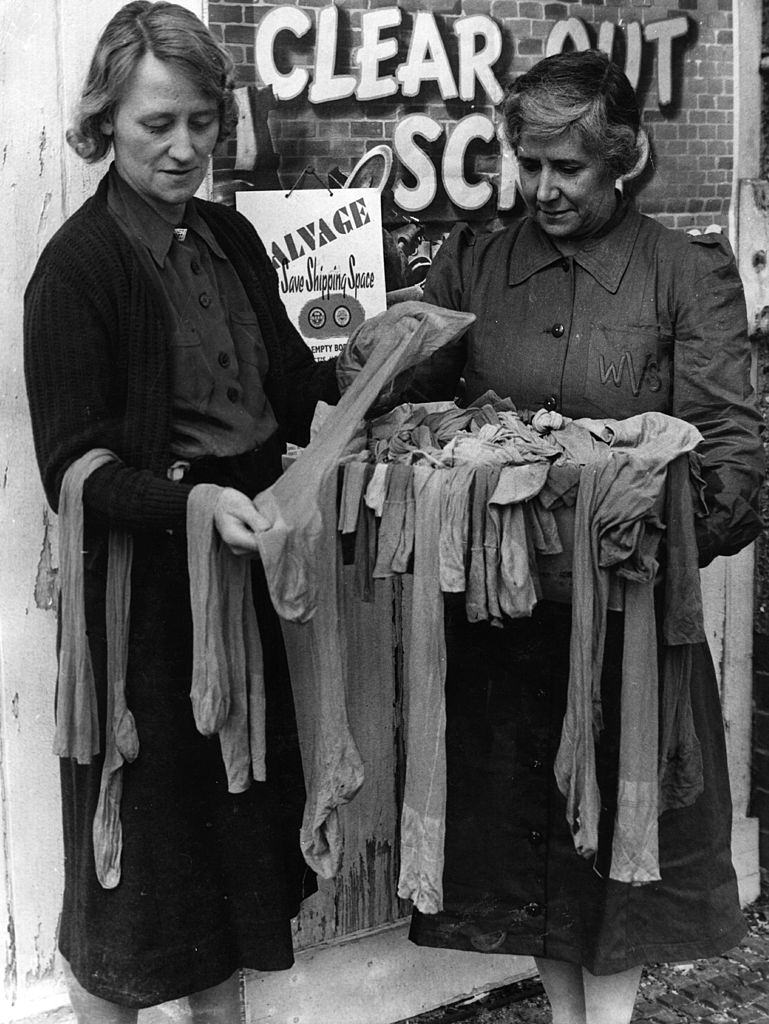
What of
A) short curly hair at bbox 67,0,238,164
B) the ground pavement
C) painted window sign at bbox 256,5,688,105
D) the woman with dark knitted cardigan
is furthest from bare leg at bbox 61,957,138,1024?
painted window sign at bbox 256,5,688,105

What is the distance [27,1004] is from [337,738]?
129 cm

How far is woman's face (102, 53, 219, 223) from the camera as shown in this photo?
253cm

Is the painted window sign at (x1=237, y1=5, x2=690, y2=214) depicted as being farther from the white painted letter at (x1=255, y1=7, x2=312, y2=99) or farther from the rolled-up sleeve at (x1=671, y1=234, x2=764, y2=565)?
the rolled-up sleeve at (x1=671, y1=234, x2=764, y2=565)

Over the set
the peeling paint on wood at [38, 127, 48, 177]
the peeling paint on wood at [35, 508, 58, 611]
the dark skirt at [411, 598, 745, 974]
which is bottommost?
the dark skirt at [411, 598, 745, 974]

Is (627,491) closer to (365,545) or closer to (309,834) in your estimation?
(365,545)

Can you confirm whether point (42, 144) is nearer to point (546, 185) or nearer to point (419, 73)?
point (419, 73)

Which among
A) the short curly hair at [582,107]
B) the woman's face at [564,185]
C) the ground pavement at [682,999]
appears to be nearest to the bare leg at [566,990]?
the ground pavement at [682,999]

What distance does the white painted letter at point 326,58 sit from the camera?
10.9ft

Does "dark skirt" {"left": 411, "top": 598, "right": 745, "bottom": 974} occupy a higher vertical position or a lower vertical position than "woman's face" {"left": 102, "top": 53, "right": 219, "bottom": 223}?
lower

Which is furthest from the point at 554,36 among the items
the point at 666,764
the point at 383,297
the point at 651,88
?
the point at 666,764

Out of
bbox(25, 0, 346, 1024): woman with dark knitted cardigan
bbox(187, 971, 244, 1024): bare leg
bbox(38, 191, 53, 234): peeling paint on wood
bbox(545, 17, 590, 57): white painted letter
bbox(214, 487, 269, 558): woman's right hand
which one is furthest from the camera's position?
bbox(545, 17, 590, 57): white painted letter

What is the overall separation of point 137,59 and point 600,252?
1130 mm

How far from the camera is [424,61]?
349 centimetres

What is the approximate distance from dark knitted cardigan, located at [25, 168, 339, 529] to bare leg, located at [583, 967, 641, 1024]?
1581mm
